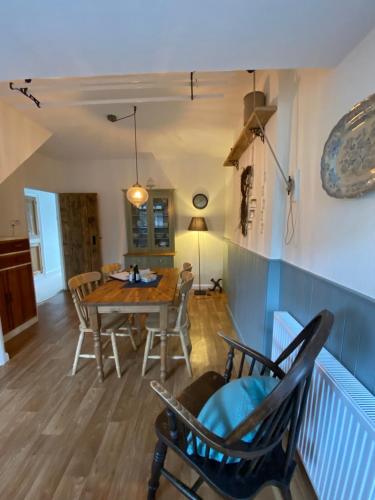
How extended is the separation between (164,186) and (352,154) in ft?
12.7

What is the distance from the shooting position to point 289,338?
1376 mm

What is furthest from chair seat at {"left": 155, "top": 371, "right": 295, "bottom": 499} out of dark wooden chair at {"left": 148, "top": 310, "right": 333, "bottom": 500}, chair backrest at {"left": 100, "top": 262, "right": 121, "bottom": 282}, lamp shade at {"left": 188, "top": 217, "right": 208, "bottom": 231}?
lamp shade at {"left": 188, "top": 217, "right": 208, "bottom": 231}

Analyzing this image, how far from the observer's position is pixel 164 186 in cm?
457

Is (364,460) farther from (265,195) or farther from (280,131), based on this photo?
(280,131)

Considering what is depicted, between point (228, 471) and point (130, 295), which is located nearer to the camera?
point (228, 471)

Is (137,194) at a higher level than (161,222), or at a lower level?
higher

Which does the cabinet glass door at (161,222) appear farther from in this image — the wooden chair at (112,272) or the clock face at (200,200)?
the wooden chair at (112,272)

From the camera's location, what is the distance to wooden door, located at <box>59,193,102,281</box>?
447 centimetres

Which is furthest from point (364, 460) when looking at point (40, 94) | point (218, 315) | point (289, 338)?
point (40, 94)

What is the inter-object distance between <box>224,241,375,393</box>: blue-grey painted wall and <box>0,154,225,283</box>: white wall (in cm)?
189

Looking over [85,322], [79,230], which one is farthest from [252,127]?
[79,230]

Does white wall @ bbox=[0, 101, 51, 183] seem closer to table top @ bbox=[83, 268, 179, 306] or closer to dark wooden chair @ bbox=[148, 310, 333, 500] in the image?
table top @ bbox=[83, 268, 179, 306]

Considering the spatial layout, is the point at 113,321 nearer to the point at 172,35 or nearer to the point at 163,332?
the point at 163,332

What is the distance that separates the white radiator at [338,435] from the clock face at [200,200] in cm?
369
